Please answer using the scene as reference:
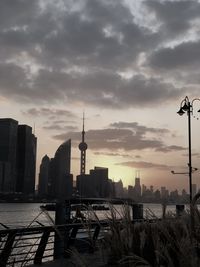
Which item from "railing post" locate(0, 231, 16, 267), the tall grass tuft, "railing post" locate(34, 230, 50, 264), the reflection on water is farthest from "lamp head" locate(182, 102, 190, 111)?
the tall grass tuft

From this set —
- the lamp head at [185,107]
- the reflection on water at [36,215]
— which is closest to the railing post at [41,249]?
the reflection on water at [36,215]

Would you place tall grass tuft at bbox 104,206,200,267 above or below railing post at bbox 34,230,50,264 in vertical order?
above

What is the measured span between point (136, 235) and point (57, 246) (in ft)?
19.1

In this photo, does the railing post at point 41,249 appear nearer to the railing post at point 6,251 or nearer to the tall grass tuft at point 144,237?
the railing post at point 6,251

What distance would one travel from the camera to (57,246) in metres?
10.6

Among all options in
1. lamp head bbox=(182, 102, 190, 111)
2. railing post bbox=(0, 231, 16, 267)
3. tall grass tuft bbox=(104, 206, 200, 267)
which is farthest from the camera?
lamp head bbox=(182, 102, 190, 111)

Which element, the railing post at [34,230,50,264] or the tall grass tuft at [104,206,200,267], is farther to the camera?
the railing post at [34,230,50,264]

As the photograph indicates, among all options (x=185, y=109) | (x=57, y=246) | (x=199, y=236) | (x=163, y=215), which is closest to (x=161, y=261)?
(x=199, y=236)

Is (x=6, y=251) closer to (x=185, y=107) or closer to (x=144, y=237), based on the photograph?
(x=144, y=237)

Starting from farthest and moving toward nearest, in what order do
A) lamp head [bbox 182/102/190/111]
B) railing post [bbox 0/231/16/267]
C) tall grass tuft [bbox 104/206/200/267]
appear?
1. lamp head [bbox 182/102/190/111]
2. railing post [bbox 0/231/16/267]
3. tall grass tuft [bbox 104/206/200/267]

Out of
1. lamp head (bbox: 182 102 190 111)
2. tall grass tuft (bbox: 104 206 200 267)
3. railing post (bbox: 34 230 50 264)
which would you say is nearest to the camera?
tall grass tuft (bbox: 104 206 200 267)

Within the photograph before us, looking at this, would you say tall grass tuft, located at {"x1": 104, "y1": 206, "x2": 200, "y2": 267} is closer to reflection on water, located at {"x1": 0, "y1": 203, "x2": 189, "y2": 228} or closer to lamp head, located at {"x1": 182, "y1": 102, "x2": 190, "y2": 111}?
reflection on water, located at {"x1": 0, "y1": 203, "x2": 189, "y2": 228}

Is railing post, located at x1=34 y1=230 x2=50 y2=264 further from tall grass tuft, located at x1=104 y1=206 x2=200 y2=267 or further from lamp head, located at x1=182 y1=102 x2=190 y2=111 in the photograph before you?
lamp head, located at x1=182 y1=102 x2=190 y2=111

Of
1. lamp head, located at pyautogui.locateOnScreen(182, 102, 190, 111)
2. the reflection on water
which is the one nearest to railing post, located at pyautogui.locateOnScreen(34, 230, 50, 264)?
the reflection on water
